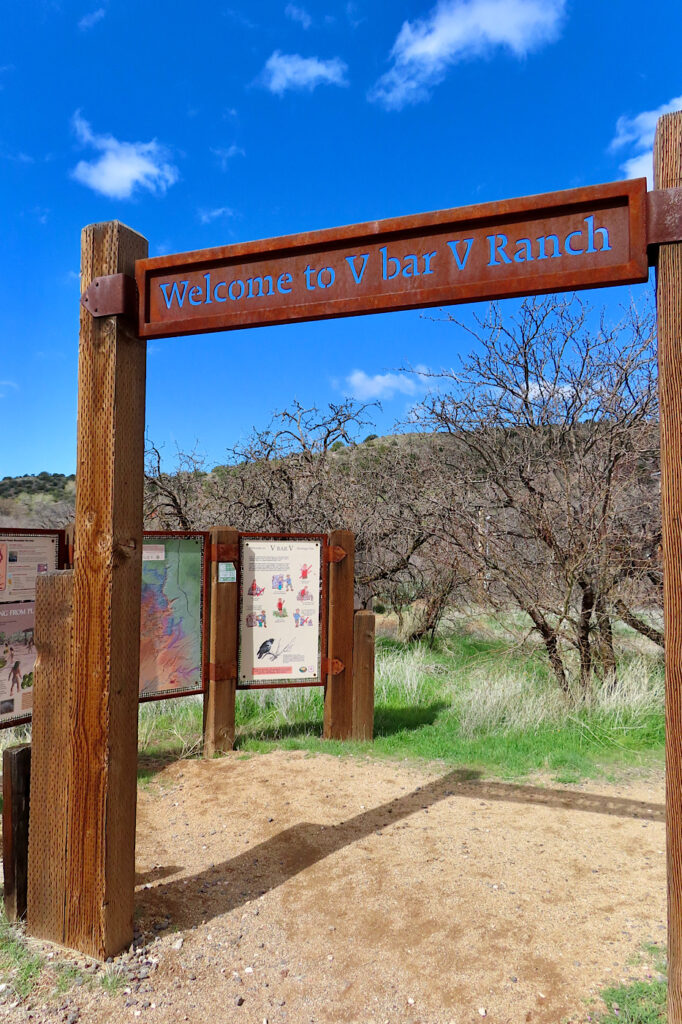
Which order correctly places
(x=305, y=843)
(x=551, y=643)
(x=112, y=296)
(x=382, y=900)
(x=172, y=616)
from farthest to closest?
(x=551, y=643), (x=172, y=616), (x=305, y=843), (x=382, y=900), (x=112, y=296)

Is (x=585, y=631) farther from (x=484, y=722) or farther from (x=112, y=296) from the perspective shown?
(x=112, y=296)

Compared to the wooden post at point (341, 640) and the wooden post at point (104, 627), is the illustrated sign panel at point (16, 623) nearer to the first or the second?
the wooden post at point (104, 627)

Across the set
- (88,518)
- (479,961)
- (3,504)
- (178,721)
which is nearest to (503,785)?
(479,961)

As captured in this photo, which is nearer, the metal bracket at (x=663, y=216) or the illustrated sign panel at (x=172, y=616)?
the metal bracket at (x=663, y=216)

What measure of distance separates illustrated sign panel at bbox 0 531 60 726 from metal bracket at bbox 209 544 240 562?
131cm

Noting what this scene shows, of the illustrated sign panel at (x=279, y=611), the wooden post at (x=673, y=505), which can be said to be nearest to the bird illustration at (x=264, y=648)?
the illustrated sign panel at (x=279, y=611)

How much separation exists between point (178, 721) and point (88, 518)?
3.84 meters

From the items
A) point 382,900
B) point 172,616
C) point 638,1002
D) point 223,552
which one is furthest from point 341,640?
point 638,1002

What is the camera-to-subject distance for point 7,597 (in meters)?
4.33

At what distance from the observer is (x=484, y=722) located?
5.84m

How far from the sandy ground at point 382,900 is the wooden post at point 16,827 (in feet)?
1.75

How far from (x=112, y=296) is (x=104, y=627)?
1.27 m

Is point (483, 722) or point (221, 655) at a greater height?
point (221, 655)

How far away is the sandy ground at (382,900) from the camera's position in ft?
8.06
